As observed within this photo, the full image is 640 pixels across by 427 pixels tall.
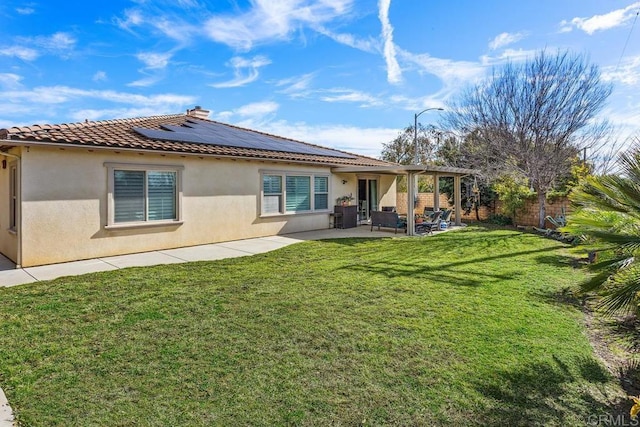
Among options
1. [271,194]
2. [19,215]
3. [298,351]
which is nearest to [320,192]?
[271,194]

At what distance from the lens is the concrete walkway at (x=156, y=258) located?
8.00 meters

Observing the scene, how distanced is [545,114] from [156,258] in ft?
57.7

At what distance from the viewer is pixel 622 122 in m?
17.5

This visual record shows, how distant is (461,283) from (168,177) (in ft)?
29.0

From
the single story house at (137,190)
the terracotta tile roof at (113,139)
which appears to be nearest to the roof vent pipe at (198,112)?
the single story house at (137,190)

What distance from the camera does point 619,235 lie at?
346cm

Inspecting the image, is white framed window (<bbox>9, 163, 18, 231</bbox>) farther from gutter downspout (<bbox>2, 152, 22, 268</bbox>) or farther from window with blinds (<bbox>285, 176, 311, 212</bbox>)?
window with blinds (<bbox>285, 176, 311, 212</bbox>)

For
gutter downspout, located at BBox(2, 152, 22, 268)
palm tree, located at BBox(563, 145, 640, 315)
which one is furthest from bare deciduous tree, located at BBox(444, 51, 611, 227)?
gutter downspout, located at BBox(2, 152, 22, 268)

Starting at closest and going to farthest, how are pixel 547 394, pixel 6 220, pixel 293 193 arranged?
pixel 547 394
pixel 6 220
pixel 293 193

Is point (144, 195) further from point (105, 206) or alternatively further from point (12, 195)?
point (12, 195)

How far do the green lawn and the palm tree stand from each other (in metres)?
0.97

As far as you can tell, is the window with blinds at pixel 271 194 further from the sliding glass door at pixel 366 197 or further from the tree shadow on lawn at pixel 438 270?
the tree shadow on lawn at pixel 438 270

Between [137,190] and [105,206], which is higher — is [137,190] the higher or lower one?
the higher one

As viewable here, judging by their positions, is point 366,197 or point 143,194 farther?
point 366,197
